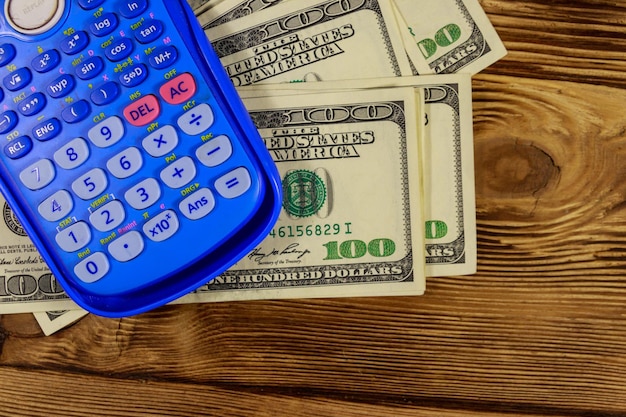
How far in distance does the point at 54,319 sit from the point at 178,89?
19 centimetres

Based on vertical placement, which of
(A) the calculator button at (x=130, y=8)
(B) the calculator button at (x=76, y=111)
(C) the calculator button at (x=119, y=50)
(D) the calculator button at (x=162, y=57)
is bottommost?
(B) the calculator button at (x=76, y=111)

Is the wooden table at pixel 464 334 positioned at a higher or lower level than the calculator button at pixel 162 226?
lower

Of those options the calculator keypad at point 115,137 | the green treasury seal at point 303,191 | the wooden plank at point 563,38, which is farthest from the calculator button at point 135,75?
the wooden plank at point 563,38

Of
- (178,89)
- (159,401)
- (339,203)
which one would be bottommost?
(159,401)

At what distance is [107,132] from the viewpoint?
1.11ft

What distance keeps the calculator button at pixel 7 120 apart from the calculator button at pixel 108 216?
2.5 inches

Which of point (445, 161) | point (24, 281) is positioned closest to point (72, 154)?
point (24, 281)

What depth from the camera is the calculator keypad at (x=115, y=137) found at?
0.33 m

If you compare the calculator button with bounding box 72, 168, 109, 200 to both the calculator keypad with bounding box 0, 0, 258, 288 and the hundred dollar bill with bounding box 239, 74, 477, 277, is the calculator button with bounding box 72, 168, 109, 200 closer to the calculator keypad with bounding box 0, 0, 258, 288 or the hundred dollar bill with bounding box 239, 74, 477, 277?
the calculator keypad with bounding box 0, 0, 258, 288

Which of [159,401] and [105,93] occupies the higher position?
[105,93]

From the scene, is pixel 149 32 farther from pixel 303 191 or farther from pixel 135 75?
pixel 303 191

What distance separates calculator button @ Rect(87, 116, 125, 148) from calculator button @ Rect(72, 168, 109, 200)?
2cm

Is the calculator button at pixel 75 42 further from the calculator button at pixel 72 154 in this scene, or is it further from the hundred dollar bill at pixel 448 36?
the hundred dollar bill at pixel 448 36

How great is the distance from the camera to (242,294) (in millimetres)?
412
